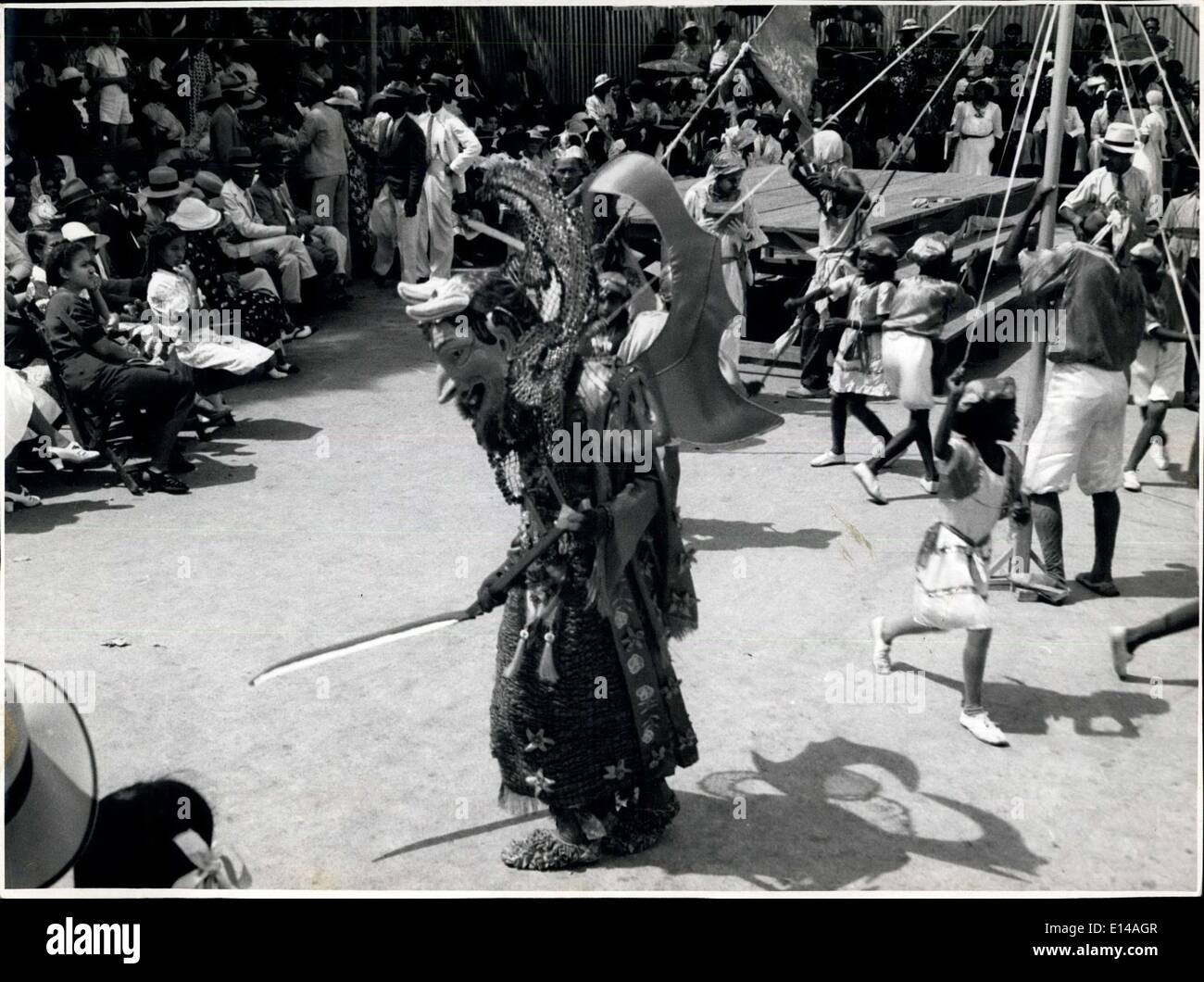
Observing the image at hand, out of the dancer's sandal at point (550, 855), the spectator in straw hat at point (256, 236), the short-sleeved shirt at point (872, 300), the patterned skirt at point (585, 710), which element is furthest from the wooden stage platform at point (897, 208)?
the dancer's sandal at point (550, 855)

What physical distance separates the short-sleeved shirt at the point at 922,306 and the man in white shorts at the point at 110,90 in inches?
287

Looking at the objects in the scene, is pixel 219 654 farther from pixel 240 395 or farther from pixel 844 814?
pixel 240 395

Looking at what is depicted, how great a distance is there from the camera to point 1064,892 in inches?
174

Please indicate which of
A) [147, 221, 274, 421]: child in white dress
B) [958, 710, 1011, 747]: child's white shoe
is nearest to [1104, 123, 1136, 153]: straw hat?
[958, 710, 1011, 747]: child's white shoe

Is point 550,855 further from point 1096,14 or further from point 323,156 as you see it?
point 1096,14

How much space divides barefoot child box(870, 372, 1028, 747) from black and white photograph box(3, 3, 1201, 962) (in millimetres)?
18

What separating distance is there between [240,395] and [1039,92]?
13002 mm

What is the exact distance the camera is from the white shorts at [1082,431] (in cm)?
664

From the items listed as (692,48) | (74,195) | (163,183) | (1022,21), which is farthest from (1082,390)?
(1022,21)

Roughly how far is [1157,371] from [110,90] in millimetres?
9002

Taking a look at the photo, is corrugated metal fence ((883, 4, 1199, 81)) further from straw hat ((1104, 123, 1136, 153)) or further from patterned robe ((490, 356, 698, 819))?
patterned robe ((490, 356, 698, 819))

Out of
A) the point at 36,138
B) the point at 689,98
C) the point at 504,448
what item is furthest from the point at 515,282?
the point at 689,98

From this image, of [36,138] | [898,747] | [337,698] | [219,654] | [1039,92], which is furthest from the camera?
[1039,92]

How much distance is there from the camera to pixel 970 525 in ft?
17.9
